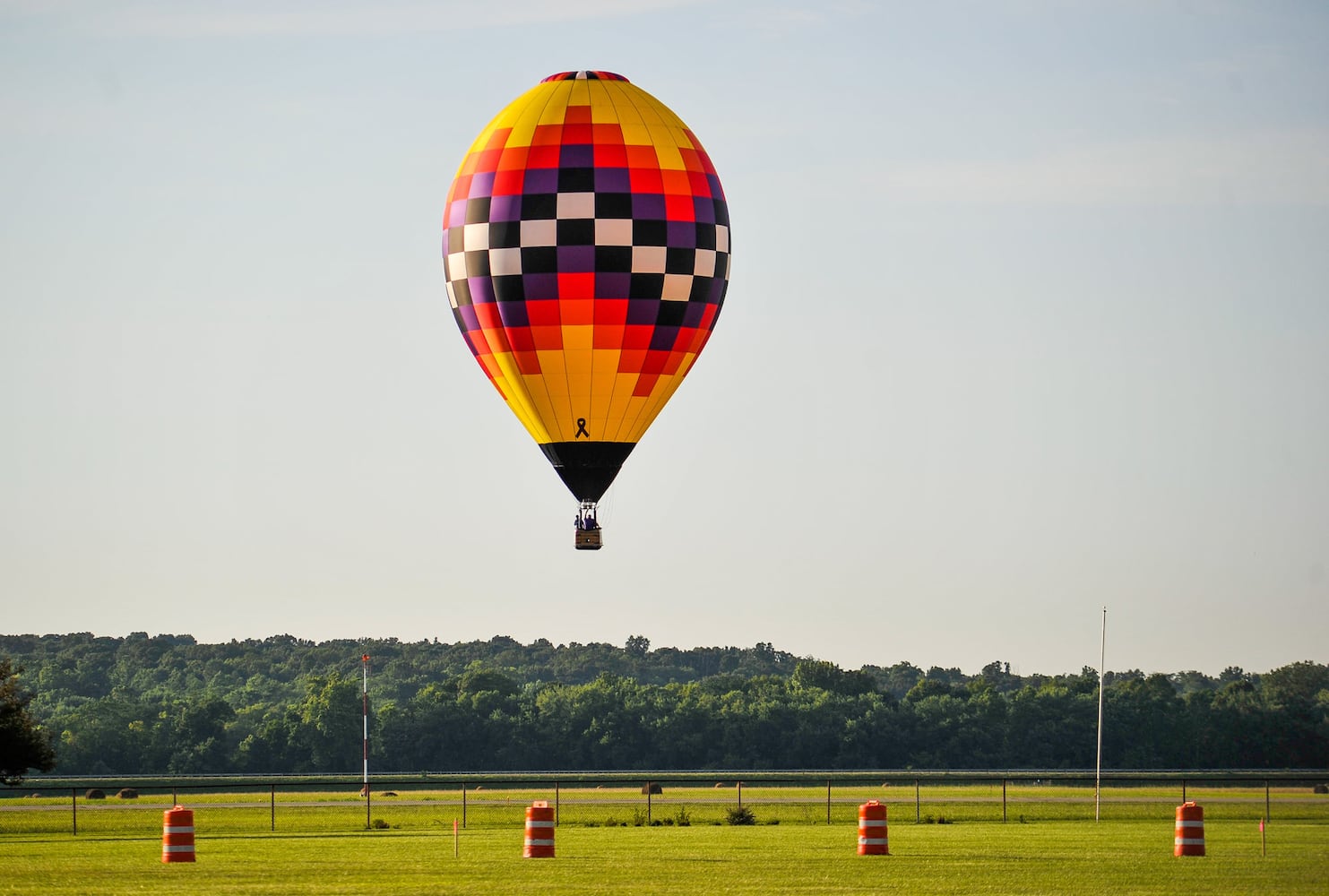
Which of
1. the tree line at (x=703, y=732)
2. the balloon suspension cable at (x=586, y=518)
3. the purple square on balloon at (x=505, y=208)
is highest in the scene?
the purple square on balloon at (x=505, y=208)

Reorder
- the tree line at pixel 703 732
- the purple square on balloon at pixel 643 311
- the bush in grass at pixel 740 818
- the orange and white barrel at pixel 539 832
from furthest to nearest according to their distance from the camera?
the tree line at pixel 703 732 < the bush in grass at pixel 740 818 < the purple square on balloon at pixel 643 311 < the orange and white barrel at pixel 539 832

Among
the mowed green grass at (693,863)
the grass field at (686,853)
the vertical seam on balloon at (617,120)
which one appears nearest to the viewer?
the mowed green grass at (693,863)

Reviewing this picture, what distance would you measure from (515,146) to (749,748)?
8050cm

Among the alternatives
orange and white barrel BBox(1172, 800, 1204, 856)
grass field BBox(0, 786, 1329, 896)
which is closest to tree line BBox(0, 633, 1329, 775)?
grass field BBox(0, 786, 1329, 896)

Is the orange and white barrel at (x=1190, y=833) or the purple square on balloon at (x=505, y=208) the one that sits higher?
the purple square on balloon at (x=505, y=208)

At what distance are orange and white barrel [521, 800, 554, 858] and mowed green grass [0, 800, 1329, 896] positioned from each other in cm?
20

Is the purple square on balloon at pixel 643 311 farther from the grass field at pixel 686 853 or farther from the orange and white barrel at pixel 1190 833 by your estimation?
the orange and white barrel at pixel 1190 833

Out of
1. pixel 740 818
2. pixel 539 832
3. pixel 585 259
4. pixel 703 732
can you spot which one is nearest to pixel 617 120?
pixel 585 259

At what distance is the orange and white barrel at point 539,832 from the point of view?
128 ft

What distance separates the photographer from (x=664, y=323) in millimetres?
48719

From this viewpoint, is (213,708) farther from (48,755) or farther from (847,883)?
(847,883)

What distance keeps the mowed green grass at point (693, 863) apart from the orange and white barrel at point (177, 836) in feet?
0.78

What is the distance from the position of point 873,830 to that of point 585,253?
14682 mm

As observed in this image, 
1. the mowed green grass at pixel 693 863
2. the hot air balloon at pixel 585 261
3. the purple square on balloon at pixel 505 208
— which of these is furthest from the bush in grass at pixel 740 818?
the purple square on balloon at pixel 505 208
